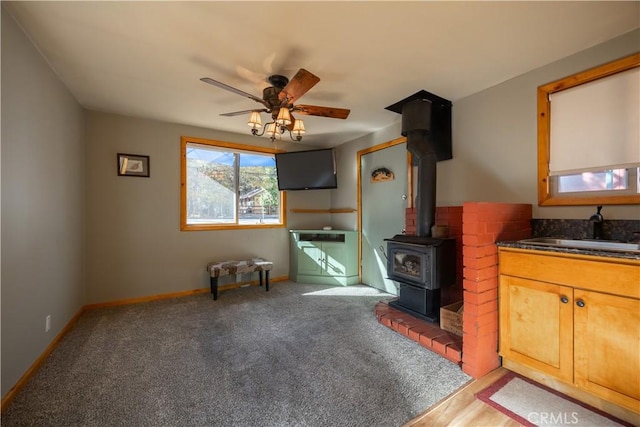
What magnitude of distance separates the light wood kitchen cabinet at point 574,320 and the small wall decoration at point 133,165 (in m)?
3.94

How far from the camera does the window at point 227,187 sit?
3678 mm

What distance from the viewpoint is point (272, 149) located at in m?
4.23

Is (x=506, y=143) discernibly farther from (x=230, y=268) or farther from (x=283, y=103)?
(x=230, y=268)

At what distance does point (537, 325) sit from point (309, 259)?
2.89 m

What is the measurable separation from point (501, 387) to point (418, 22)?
7.83 feet

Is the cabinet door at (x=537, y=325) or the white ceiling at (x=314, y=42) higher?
the white ceiling at (x=314, y=42)

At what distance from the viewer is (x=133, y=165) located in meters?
3.27

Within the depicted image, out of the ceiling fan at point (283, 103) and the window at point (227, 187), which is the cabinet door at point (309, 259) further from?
the ceiling fan at point (283, 103)

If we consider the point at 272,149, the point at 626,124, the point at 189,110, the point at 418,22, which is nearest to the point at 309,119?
the point at 272,149

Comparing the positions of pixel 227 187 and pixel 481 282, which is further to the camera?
pixel 227 187

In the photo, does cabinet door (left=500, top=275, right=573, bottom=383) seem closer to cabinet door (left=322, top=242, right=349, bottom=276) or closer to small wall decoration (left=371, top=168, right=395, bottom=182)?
small wall decoration (left=371, top=168, right=395, bottom=182)

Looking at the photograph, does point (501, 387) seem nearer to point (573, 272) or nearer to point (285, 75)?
point (573, 272)

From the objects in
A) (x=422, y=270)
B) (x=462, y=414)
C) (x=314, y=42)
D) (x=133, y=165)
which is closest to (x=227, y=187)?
(x=133, y=165)

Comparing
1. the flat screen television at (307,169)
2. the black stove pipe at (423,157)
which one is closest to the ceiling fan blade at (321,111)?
the black stove pipe at (423,157)
